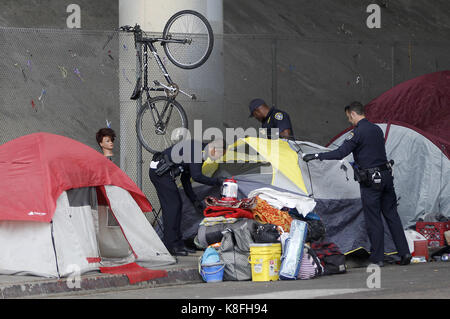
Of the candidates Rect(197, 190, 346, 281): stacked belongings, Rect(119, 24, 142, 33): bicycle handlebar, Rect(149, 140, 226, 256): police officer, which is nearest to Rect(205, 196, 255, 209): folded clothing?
Rect(197, 190, 346, 281): stacked belongings

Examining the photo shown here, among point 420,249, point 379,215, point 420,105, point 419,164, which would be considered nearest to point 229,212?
point 379,215

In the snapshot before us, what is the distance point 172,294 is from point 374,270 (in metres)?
2.94

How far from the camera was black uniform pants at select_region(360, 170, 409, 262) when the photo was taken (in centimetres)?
1048

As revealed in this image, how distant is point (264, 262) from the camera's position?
920cm

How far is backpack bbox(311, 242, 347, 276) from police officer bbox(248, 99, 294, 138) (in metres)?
2.48

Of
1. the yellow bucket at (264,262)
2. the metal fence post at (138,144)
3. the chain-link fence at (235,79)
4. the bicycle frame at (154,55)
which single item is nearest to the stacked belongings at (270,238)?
the yellow bucket at (264,262)

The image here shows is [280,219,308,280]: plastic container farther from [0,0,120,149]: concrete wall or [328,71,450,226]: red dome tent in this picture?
[0,0,120,149]: concrete wall

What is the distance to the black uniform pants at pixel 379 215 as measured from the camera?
10484 millimetres

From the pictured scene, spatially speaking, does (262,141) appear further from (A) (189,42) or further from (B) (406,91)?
(B) (406,91)

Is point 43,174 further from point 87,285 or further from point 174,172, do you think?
point 174,172

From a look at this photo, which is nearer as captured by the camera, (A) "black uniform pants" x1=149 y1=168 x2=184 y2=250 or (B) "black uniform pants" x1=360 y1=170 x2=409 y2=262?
(B) "black uniform pants" x1=360 y1=170 x2=409 y2=262

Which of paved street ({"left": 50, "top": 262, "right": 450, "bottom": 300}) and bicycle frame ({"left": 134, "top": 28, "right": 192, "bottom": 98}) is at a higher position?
bicycle frame ({"left": 134, "top": 28, "right": 192, "bottom": 98})

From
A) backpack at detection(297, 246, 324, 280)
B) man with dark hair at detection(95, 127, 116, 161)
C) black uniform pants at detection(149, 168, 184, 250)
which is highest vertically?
man with dark hair at detection(95, 127, 116, 161)
